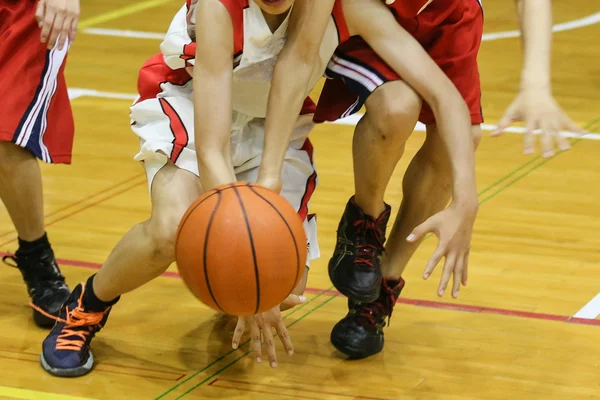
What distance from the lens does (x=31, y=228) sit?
148 inches

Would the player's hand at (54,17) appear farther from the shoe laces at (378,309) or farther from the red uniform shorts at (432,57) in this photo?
the shoe laces at (378,309)

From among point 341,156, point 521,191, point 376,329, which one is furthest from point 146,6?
point 376,329

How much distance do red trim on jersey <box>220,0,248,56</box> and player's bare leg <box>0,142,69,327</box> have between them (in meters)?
0.97

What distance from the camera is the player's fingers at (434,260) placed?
9.31ft

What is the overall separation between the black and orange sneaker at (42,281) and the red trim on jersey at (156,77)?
2.31 ft

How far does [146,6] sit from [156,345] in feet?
20.4

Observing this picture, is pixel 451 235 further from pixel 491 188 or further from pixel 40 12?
pixel 491 188

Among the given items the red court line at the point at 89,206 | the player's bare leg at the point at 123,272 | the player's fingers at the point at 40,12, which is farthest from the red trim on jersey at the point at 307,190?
the red court line at the point at 89,206

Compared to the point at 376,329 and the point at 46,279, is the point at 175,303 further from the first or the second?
the point at 376,329

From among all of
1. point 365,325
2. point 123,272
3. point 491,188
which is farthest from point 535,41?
point 491,188

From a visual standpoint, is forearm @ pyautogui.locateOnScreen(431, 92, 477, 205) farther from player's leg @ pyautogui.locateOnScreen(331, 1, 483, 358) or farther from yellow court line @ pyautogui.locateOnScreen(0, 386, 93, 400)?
yellow court line @ pyautogui.locateOnScreen(0, 386, 93, 400)

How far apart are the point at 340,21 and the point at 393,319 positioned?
108 centimetres

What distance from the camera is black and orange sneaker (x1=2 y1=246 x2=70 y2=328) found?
12.1 ft

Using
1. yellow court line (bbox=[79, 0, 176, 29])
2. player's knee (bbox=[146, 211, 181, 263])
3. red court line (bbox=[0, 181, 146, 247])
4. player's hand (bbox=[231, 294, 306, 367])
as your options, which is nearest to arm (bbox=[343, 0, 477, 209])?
player's hand (bbox=[231, 294, 306, 367])
